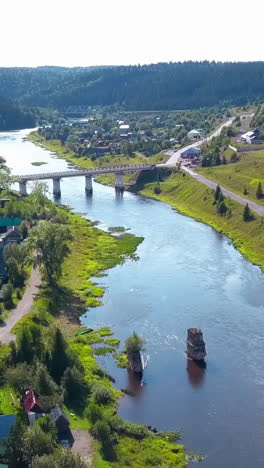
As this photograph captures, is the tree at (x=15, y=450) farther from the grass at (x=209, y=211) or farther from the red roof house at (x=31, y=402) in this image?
the grass at (x=209, y=211)

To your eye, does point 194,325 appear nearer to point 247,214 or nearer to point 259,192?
point 247,214

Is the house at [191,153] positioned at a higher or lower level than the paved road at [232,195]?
higher

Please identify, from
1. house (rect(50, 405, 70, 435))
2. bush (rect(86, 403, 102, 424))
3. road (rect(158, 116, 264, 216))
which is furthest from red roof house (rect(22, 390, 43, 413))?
road (rect(158, 116, 264, 216))

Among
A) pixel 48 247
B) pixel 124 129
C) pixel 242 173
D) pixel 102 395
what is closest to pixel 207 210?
pixel 242 173

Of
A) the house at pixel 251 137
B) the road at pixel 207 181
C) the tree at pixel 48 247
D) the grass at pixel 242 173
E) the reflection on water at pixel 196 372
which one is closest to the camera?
the reflection on water at pixel 196 372

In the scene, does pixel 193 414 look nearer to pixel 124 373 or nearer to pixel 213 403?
pixel 213 403

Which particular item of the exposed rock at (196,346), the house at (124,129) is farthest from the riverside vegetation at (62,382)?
the house at (124,129)

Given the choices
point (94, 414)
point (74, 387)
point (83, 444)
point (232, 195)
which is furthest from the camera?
point (232, 195)
